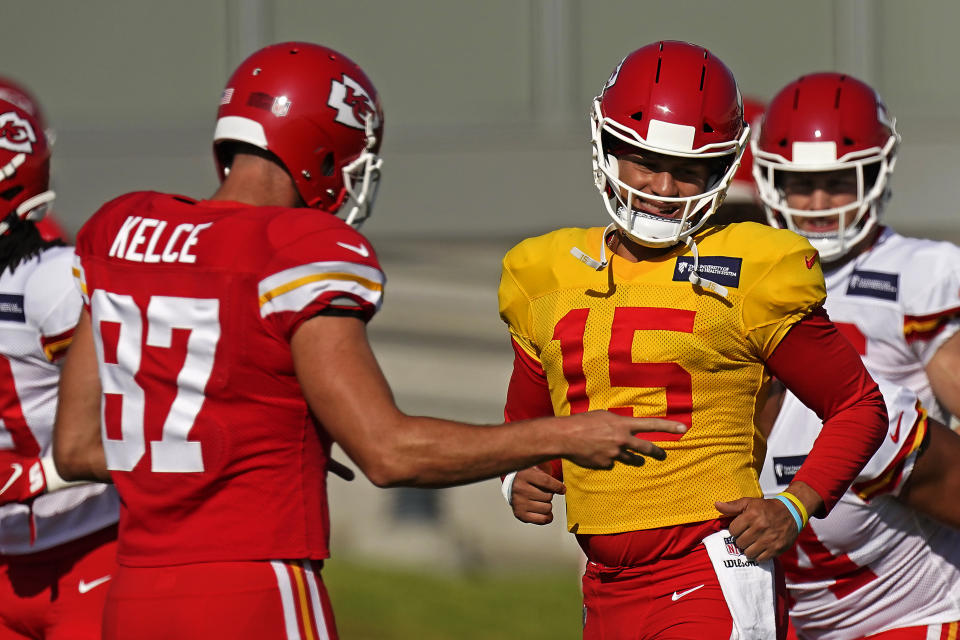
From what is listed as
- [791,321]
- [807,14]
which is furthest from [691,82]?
Answer: [807,14]

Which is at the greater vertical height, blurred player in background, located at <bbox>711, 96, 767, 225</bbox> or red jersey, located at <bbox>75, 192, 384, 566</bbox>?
red jersey, located at <bbox>75, 192, 384, 566</bbox>

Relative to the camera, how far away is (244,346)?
2570 millimetres

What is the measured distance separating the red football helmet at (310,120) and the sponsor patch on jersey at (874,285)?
1469 millimetres

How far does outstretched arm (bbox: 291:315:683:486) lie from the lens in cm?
238

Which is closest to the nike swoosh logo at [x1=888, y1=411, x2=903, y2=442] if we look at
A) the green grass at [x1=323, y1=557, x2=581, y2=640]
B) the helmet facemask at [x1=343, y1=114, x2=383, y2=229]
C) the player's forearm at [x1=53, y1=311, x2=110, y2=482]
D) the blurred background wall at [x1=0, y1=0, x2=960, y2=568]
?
the helmet facemask at [x1=343, y1=114, x2=383, y2=229]

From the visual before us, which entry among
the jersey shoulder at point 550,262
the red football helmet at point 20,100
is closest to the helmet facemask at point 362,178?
the jersey shoulder at point 550,262

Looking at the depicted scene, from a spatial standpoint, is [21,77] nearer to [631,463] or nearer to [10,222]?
[10,222]

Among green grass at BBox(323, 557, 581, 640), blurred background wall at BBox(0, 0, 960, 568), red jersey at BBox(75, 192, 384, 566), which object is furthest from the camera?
blurred background wall at BBox(0, 0, 960, 568)

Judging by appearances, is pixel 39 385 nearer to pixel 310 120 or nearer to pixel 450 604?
pixel 310 120

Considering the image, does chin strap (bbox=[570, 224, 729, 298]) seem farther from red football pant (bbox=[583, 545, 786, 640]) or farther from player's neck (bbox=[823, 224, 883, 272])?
player's neck (bbox=[823, 224, 883, 272])

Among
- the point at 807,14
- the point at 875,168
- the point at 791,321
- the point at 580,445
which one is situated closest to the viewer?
the point at 580,445

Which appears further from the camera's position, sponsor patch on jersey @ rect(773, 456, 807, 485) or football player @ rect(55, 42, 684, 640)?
sponsor patch on jersey @ rect(773, 456, 807, 485)

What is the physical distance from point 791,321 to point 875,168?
1.49 m

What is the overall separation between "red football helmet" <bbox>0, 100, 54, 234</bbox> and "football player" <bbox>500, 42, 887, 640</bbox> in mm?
1521
